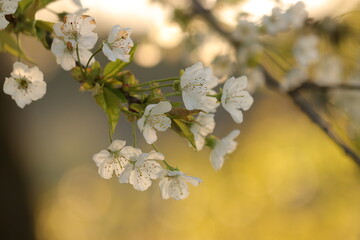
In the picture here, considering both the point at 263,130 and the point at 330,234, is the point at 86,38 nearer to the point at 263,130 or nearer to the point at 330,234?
the point at 330,234

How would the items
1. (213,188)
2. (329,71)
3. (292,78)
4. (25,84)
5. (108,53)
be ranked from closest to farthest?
1. (108,53)
2. (25,84)
3. (292,78)
4. (329,71)
5. (213,188)

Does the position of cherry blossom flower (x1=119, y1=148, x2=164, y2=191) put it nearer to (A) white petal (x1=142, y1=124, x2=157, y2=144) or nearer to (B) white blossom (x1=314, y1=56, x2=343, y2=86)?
(A) white petal (x1=142, y1=124, x2=157, y2=144)

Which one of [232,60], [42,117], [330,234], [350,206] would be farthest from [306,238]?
[42,117]

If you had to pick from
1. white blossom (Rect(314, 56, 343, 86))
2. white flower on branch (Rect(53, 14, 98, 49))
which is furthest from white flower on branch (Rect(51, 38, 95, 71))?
white blossom (Rect(314, 56, 343, 86))

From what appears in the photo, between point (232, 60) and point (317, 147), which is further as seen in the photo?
point (317, 147)

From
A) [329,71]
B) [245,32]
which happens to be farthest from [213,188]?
[245,32]

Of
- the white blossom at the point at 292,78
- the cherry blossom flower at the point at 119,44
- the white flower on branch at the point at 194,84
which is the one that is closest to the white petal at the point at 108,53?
the cherry blossom flower at the point at 119,44

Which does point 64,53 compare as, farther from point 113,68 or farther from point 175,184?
point 175,184
